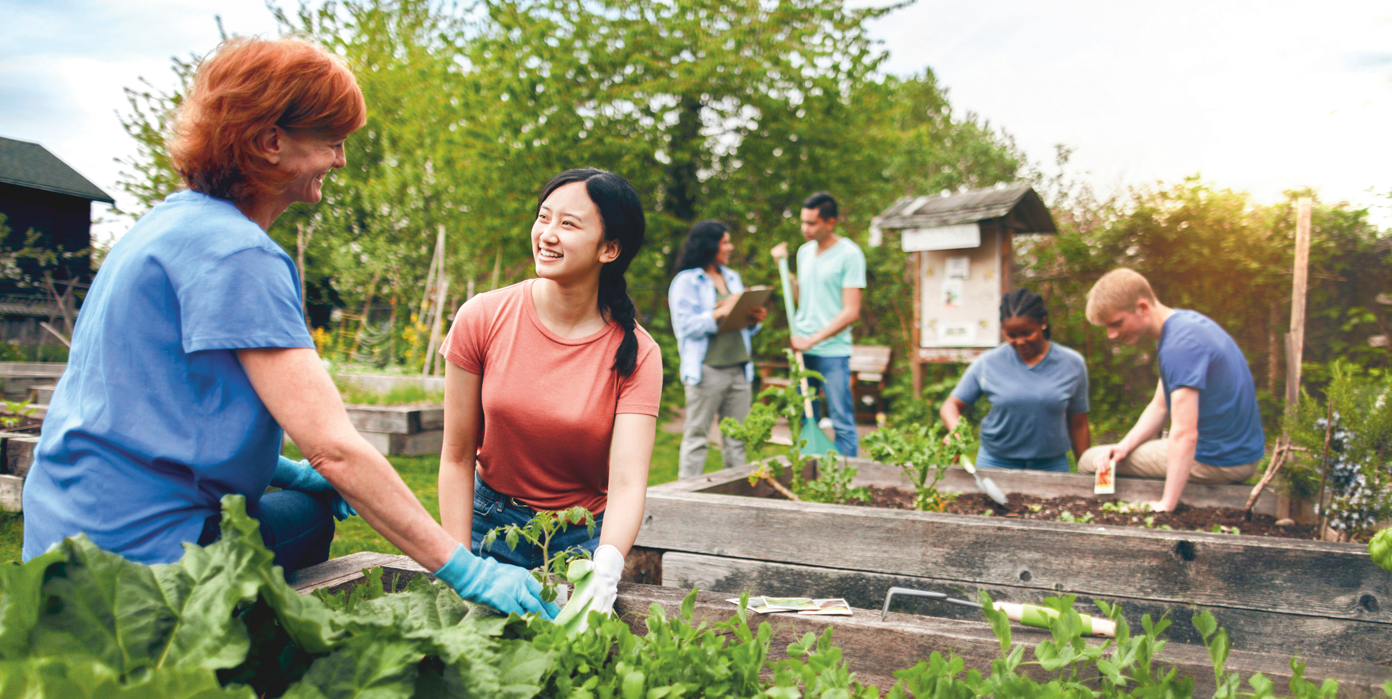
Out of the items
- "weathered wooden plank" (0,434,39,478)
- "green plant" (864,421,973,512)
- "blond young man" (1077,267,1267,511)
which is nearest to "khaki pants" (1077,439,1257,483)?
"blond young man" (1077,267,1267,511)

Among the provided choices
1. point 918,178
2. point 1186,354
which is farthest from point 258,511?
point 918,178

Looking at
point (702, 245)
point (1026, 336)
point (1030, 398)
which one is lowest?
point (1030, 398)

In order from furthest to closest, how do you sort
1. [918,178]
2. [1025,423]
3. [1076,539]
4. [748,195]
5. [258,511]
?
1. [918,178]
2. [748,195]
3. [1025,423]
4. [1076,539]
5. [258,511]

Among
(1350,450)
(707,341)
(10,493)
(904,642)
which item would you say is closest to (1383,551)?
(904,642)

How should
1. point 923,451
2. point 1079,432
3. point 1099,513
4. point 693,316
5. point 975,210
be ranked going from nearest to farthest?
point 923,451
point 1099,513
point 1079,432
point 693,316
point 975,210

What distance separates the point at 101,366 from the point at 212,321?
20cm

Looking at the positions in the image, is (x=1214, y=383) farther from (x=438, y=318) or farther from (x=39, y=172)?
(x=39, y=172)

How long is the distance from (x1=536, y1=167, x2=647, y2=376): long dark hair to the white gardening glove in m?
0.52

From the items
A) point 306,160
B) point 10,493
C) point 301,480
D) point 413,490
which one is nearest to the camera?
point 306,160

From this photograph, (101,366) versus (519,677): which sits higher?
(101,366)

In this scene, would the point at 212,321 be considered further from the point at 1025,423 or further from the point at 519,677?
the point at 1025,423

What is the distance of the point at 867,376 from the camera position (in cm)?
923

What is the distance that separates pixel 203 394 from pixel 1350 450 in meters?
3.02

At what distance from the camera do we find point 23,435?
3.84 m
